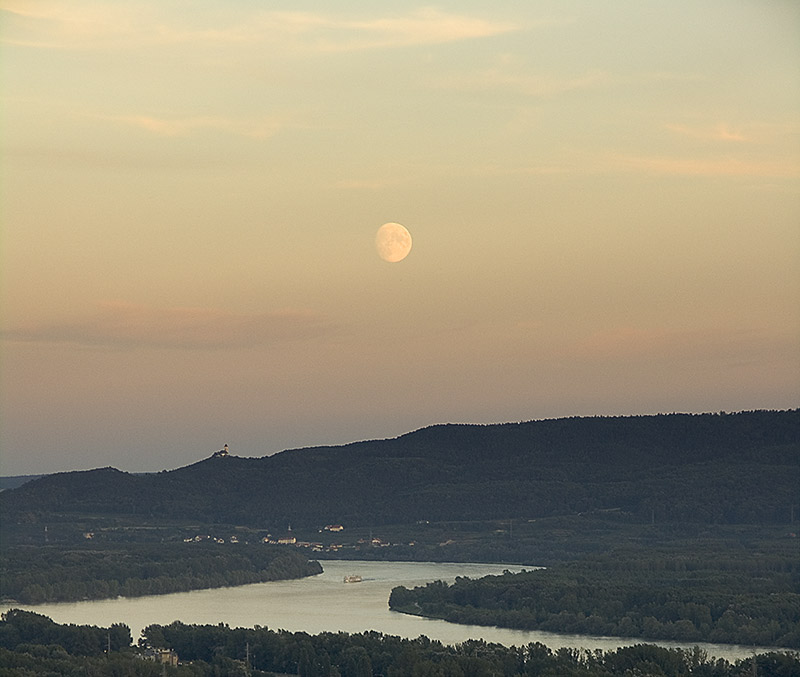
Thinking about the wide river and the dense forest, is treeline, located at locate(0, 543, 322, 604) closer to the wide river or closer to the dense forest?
the wide river

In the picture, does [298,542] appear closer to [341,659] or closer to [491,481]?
[491,481]

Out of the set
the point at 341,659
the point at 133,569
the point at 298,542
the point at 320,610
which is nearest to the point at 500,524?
the point at 298,542

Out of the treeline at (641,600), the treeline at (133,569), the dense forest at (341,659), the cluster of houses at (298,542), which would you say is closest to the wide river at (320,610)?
the treeline at (641,600)

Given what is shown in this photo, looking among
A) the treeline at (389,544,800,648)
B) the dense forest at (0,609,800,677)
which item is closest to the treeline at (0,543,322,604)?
the treeline at (389,544,800,648)

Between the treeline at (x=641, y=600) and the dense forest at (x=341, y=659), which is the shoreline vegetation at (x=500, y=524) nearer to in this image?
the treeline at (x=641, y=600)

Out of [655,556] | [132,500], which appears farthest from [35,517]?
[655,556]

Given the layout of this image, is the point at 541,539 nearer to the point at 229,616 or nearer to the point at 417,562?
the point at 417,562

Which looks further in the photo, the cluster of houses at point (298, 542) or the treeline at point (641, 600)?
the cluster of houses at point (298, 542)
